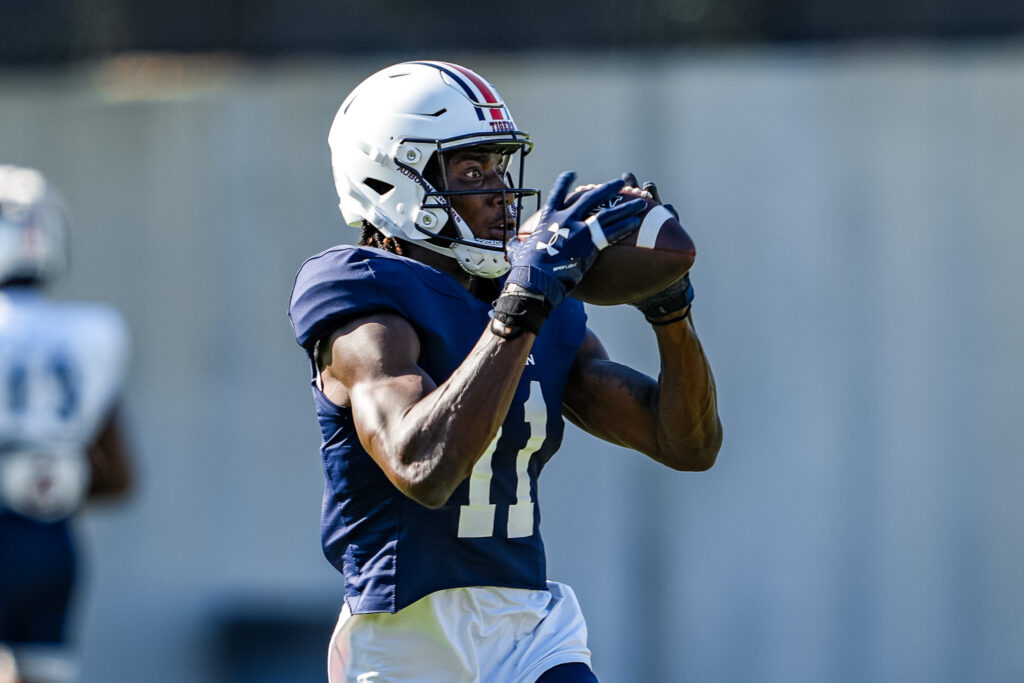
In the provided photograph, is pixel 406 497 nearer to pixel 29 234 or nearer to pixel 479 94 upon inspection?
pixel 479 94

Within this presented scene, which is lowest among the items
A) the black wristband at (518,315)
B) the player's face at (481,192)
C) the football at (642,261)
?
the black wristband at (518,315)

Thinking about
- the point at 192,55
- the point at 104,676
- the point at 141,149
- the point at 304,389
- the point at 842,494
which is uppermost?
the point at 192,55

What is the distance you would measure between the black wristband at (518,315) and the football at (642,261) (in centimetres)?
22

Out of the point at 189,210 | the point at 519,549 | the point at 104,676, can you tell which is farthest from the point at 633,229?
the point at 104,676

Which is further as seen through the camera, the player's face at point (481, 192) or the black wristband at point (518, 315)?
the player's face at point (481, 192)

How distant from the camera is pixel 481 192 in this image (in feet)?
9.07

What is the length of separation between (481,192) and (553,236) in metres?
0.33

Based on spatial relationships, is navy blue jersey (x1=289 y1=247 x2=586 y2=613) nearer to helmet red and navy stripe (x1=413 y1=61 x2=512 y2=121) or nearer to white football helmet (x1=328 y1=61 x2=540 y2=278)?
white football helmet (x1=328 y1=61 x2=540 y2=278)

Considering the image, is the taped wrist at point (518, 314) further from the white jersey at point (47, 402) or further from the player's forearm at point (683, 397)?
the white jersey at point (47, 402)

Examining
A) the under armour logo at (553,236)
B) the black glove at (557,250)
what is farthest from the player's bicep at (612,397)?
the under armour logo at (553,236)

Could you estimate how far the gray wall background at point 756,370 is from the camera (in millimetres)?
6164

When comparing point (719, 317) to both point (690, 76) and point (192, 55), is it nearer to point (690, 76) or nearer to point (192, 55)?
point (690, 76)

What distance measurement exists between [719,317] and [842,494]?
3.00ft

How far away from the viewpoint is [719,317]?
20.6ft
